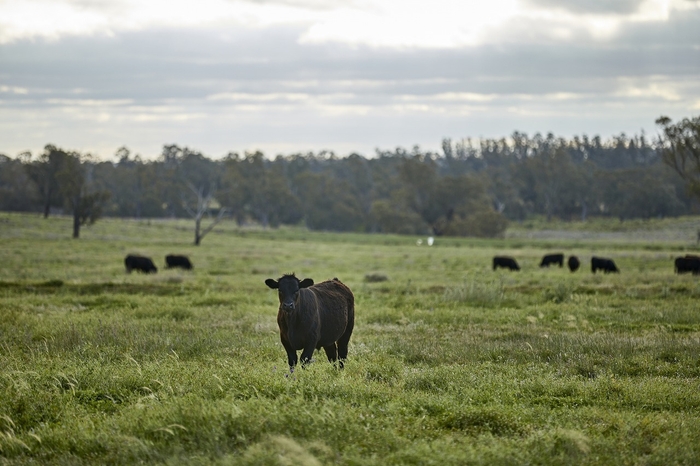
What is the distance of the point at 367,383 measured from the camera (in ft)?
28.3

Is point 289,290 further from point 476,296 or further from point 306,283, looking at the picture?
point 476,296

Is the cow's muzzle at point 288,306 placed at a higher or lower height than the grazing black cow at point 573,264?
higher

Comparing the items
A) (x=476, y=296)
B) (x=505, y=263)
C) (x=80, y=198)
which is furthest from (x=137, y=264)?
(x=80, y=198)

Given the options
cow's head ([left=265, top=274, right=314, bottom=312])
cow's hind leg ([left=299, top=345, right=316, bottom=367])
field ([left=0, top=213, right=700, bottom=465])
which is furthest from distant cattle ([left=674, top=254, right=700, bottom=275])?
cow's head ([left=265, top=274, right=314, bottom=312])

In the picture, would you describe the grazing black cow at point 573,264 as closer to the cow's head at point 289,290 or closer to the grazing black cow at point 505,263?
the grazing black cow at point 505,263

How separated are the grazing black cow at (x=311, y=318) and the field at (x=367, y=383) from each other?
368 mm

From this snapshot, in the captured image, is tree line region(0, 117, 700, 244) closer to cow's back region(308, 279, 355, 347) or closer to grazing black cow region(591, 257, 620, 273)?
grazing black cow region(591, 257, 620, 273)

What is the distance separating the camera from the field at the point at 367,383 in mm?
6332

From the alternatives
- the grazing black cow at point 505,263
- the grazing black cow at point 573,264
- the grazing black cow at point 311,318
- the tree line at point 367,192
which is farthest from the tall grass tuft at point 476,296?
the tree line at point 367,192

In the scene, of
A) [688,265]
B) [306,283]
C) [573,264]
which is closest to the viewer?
[306,283]

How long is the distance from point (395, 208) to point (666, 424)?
10000cm

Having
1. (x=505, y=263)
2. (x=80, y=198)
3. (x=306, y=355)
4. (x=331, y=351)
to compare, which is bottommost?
(x=505, y=263)

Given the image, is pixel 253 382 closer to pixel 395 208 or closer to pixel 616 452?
pixel 616 452

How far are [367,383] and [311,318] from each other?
5.62 feet
